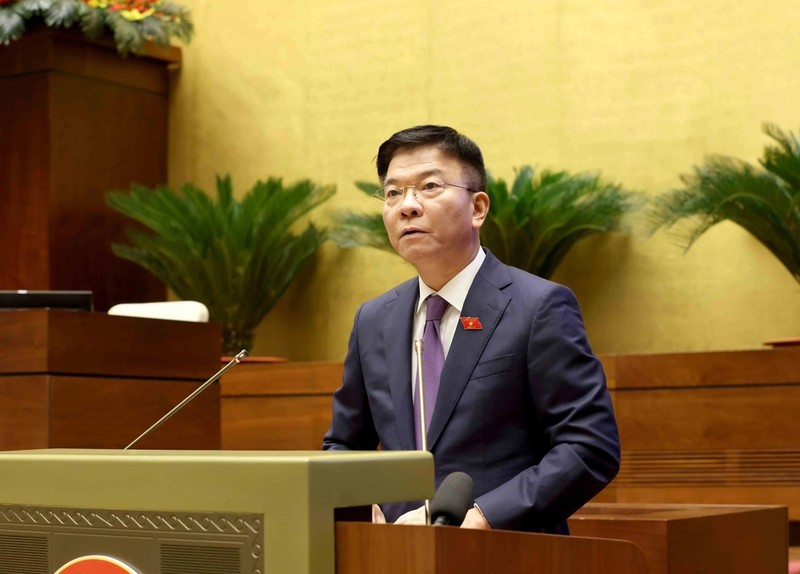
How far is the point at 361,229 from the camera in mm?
8477

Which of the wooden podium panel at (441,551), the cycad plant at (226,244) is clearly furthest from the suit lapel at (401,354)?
the cycad plant at (226,244)

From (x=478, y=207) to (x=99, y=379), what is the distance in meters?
3.04

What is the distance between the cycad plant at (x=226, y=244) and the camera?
336 inches

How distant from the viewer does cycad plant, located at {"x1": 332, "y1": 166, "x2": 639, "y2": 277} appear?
24.7 feet

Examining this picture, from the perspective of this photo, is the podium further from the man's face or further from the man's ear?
the man's ear

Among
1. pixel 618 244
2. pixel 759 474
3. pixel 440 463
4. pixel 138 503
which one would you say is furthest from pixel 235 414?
pixel 138 503

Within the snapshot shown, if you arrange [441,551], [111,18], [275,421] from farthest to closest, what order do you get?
[111,18] → [275,421] → [441,551]

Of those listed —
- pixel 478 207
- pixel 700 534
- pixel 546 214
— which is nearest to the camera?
pixel 478 207

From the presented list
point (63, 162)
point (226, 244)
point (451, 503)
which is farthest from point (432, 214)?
point (63, 162)

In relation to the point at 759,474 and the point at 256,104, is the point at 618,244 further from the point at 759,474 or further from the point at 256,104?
the point at 256,104

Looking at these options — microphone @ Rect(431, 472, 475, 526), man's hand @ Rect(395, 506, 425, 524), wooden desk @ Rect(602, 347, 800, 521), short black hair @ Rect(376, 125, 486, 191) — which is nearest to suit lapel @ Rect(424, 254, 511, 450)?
short black hair @ Rect(376, 125, 486, 191)

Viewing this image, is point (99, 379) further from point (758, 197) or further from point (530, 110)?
point (530, 110)

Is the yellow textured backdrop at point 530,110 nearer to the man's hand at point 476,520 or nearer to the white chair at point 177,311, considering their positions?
the white chair at point 177,311

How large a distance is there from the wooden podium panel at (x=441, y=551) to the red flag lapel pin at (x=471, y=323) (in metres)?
0.85
